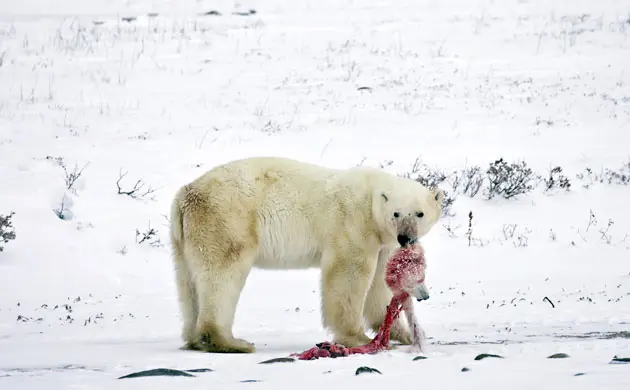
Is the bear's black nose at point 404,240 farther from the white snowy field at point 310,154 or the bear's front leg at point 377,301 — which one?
the bear's front leg at point 377,301

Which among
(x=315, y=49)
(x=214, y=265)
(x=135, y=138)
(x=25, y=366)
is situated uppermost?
(x=315, y=49)

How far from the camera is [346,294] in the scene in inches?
261

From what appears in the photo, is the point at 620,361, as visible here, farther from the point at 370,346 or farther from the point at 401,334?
the point at 401,334

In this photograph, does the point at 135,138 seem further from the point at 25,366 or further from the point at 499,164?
the point at 25,366

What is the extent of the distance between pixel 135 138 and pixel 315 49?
20.2ft

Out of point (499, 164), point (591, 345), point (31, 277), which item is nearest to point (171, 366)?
point (591, 345)

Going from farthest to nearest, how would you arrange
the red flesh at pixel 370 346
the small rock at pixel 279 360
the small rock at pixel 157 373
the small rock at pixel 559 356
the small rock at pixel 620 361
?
1. the red flesh at pixel 370 346
2. the small rock at pixel 279 360
3. the small rock at pixel 559 356
4. the small rock at pixel 157 373
5. the small rock at pixel 620 361

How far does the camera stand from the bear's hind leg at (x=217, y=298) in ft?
21.6

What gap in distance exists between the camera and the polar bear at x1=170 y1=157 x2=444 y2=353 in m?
6.61

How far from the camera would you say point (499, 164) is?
1315 centimetres

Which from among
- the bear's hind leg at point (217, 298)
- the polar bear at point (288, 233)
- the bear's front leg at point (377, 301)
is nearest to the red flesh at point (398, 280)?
the polar bear at point (288, 233)

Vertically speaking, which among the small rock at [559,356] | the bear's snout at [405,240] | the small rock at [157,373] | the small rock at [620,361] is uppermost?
the bear's snout at [405,240]

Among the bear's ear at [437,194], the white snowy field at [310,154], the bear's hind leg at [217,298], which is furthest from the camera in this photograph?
the bear's ear at [437,194]

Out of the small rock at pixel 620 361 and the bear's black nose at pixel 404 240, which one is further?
the bear's black nose at pixel 404 240
